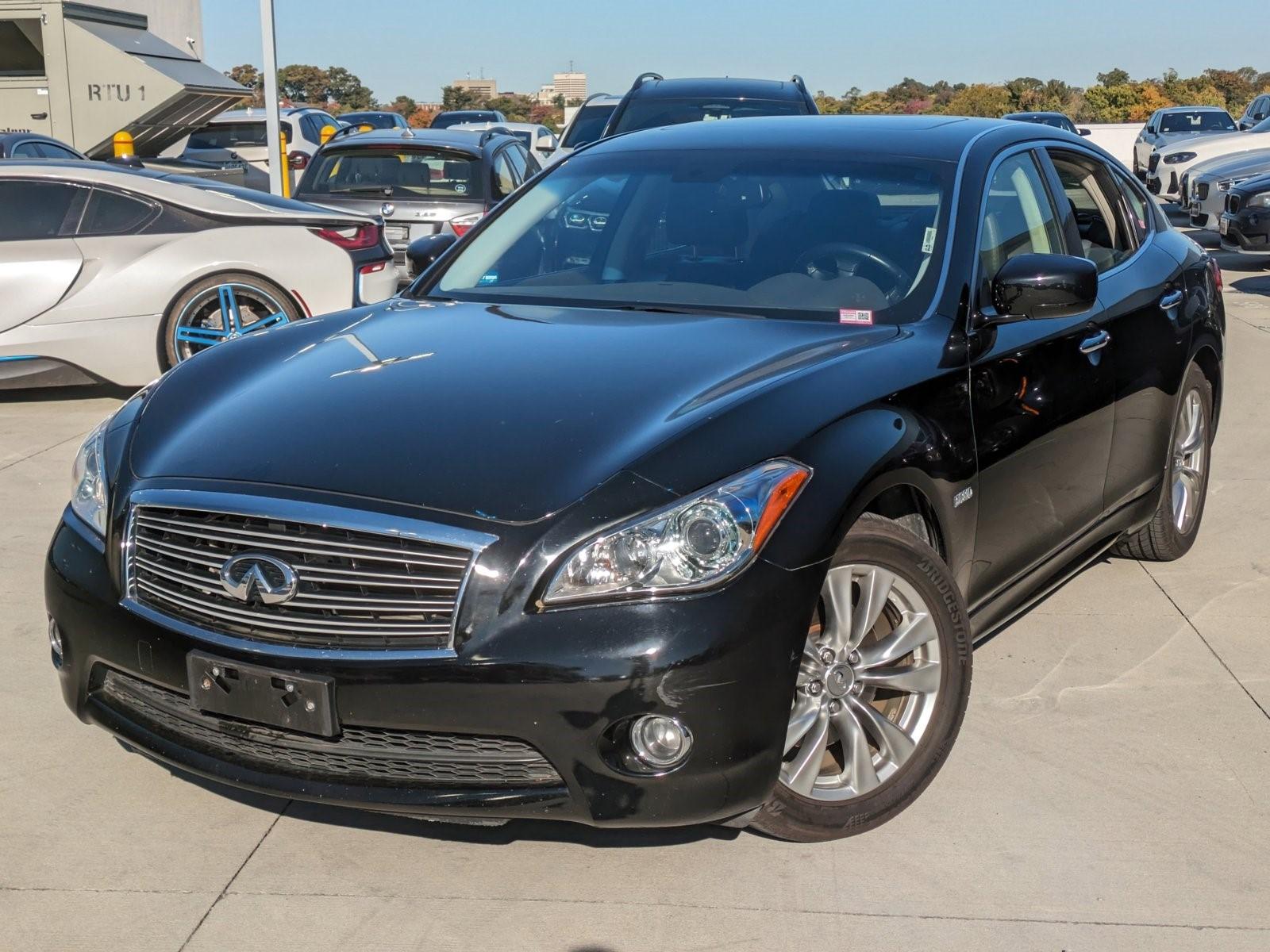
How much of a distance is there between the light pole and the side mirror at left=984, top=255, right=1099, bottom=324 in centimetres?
1270

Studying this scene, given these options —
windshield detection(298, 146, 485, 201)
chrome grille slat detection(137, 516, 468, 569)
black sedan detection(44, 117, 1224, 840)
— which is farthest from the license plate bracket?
windshield detection(298, 146, 485, 201)

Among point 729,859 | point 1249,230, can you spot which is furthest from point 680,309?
point 1249,230

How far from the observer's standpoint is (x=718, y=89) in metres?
13.3

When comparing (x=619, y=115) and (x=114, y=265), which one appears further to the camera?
(x=619, y=115)

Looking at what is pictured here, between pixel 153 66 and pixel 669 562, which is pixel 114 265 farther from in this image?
pixel 153 66

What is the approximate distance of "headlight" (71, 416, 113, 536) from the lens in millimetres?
3535

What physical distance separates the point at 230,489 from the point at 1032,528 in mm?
2225

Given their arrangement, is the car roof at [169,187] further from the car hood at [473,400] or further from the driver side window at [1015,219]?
the driver side window at [1015,219]

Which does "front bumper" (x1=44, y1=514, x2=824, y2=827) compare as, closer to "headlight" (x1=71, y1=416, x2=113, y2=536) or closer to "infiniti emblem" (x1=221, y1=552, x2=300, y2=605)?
"infiniti emblem" (x1=221, y1=552, x2=300, y2=605)

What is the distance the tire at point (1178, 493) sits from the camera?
17.6 ft

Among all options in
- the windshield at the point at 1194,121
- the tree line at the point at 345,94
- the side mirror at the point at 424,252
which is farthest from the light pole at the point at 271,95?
the tree line at the point at 345,94

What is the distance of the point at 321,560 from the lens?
308 cm

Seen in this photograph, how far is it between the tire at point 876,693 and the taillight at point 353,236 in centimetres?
629

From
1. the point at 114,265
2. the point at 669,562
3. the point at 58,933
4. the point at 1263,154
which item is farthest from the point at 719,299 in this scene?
the point at 1263,154
